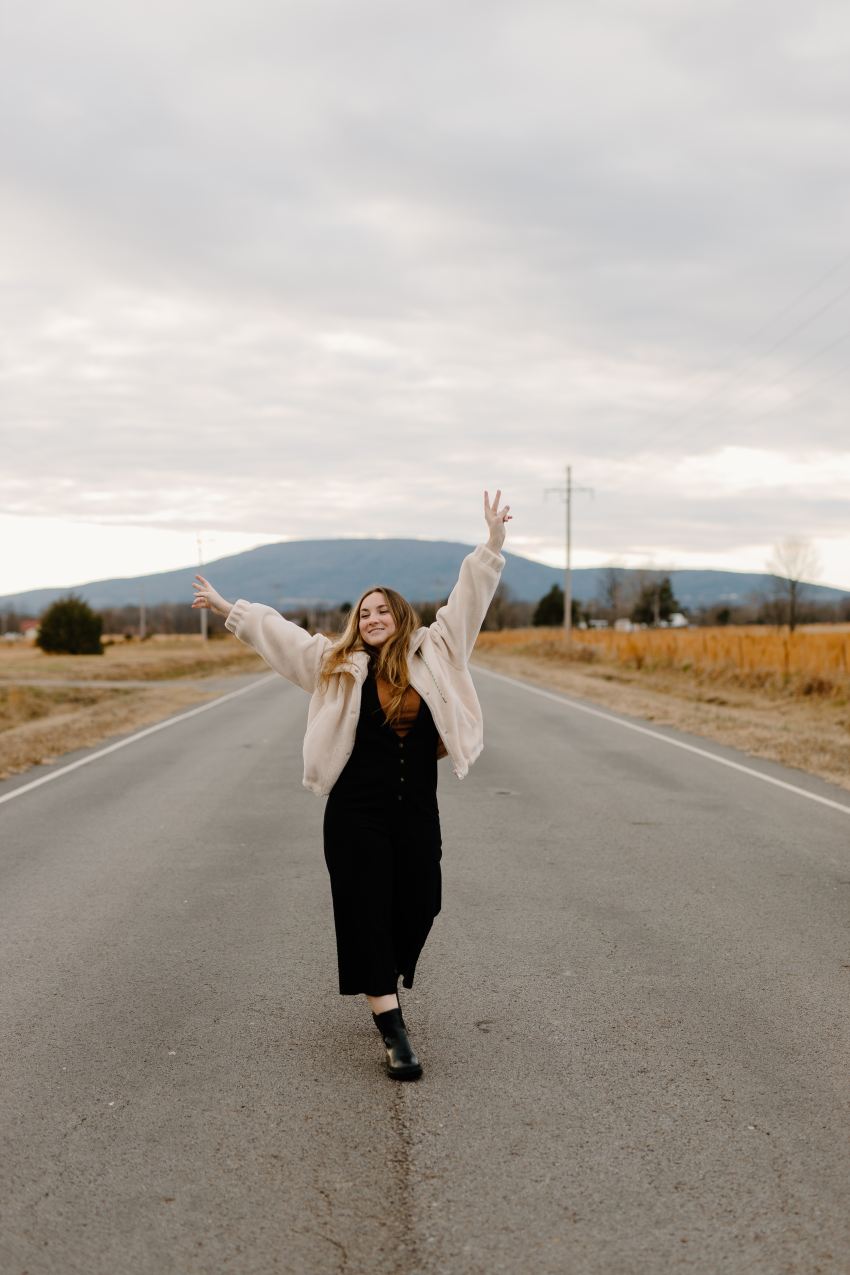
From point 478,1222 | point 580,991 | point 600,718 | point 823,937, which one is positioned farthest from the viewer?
point 600,718

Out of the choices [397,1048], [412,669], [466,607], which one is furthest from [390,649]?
[397,1048]

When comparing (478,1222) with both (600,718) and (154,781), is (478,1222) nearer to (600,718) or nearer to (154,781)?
(154,781)

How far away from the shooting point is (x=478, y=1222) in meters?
3.28

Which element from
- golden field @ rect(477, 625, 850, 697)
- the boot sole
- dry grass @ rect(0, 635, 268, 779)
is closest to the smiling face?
the boot sole

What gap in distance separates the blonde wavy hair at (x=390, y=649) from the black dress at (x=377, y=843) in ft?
0.23

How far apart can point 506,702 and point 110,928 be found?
1877cm

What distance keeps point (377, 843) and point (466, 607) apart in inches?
38.4

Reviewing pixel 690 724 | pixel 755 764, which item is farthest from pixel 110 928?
pixel 690 724

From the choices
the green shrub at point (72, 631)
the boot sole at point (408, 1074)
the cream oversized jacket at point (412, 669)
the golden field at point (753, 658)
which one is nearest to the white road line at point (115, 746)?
the cream oversized jacket at point (412, 669)

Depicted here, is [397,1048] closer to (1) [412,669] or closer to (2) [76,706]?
(1) [412,669]

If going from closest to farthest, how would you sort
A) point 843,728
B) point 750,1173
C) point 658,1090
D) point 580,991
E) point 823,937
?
1. point 750,1173
2. point 658,1090
3. point 580,991
4. point 823,937
5. point 843,728

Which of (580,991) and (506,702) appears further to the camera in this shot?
(506,702)

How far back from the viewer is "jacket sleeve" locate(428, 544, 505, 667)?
4812 millimetres

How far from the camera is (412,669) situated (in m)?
4.73
